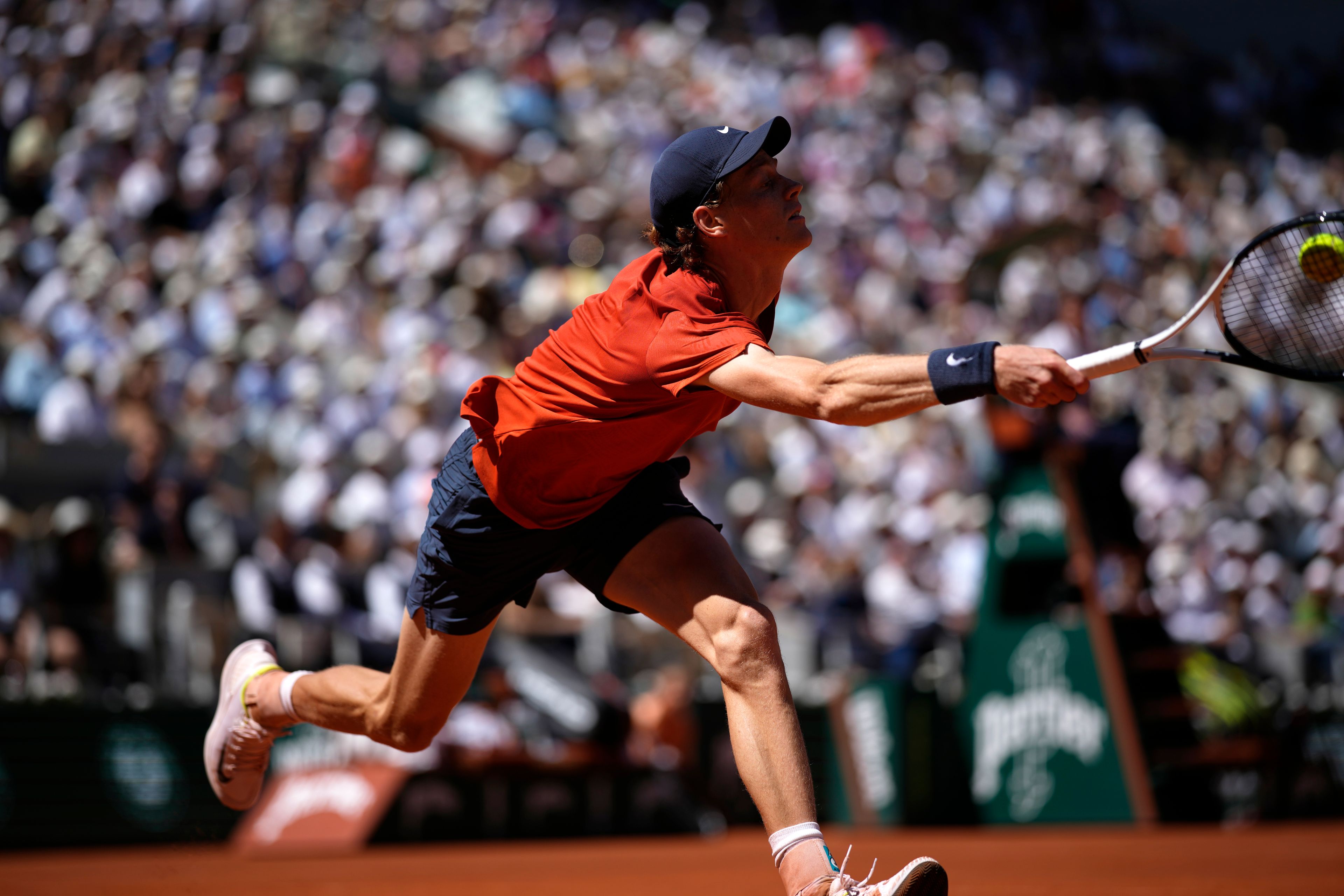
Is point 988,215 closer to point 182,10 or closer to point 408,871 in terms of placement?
Answer: point 182,10

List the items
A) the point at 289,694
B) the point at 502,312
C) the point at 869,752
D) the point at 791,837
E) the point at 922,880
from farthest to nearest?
the point at 502,312, the point at 869,752, the point at 289,694, the point at 791,837, the point at 922,880

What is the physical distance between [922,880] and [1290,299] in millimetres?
1933

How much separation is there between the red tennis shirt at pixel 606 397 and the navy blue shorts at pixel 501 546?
6 cm

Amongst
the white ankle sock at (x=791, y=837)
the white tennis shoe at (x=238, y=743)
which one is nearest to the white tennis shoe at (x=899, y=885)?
the white ankle sock at (x=791, y=837)

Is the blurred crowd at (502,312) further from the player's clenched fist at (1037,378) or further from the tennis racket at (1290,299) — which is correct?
the player's clenched fist at (1037,378)

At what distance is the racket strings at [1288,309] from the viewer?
3916 millimetres

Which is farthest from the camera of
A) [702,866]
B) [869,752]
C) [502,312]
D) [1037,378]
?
[502,312]

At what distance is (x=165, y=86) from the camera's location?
15180 millimetres

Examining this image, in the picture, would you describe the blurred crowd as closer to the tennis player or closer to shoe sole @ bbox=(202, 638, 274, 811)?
shoe sole @ bbox=(202, 638, 274, 811)

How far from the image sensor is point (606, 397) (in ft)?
13.1

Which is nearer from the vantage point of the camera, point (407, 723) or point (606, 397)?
point (606, 397)

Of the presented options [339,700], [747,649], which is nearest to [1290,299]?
[747,649]

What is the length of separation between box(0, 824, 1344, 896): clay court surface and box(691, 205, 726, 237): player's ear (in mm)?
3024

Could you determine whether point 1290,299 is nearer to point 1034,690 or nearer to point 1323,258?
point 1323,258
